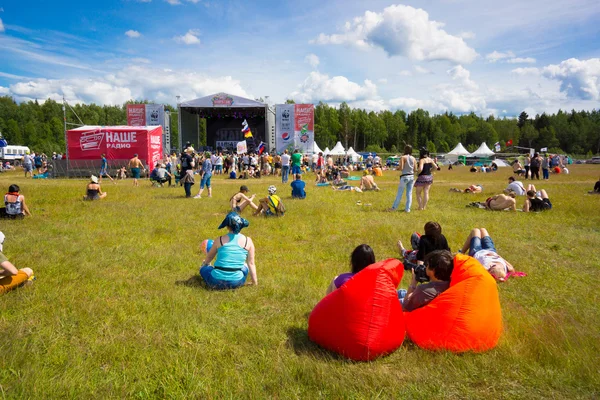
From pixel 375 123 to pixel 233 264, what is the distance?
86.2 metres

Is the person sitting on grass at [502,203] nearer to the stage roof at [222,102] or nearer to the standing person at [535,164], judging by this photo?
the standing person at [535,164]

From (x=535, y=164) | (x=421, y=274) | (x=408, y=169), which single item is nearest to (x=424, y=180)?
(x=408, y=169)

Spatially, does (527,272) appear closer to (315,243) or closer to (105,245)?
(315,243)

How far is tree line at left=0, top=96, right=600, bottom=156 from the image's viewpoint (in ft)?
252

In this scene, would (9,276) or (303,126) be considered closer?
(9,276)

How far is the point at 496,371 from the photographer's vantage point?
9.21 feet

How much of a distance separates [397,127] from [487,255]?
87.4 metres

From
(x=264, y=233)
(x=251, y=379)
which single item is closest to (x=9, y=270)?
(x=251, y=379)

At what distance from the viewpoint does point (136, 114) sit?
121ft

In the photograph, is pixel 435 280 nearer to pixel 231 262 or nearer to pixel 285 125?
pixel 231 262

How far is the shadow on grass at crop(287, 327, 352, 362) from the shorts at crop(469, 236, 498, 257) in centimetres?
309

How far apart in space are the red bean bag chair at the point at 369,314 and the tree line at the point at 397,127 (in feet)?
247

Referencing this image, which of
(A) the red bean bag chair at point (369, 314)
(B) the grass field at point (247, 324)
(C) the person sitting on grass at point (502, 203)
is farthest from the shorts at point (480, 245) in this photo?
(C) the person sitting on grass at point (502, 203)

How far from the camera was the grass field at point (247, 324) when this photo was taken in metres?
2.65
